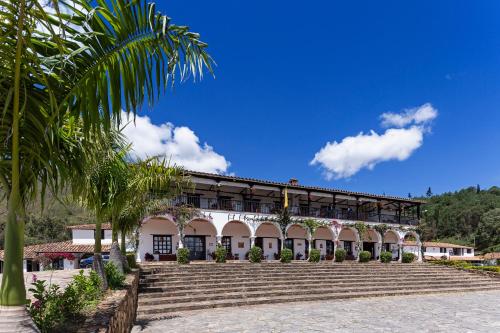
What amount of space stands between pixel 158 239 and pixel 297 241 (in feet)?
38.2

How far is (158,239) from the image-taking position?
25188 mm

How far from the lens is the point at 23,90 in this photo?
3660 millimetres

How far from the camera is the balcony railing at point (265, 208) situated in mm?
25656

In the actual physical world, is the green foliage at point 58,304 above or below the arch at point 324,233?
above

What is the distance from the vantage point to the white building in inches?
992

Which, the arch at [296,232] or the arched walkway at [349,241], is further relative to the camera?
the arched walkway at [349,241]

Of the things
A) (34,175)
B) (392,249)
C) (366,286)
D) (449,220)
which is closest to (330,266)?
(366,286)

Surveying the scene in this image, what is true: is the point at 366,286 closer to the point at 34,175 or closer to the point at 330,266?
the point at 330,266

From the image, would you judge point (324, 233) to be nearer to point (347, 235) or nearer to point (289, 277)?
point (347, 235)

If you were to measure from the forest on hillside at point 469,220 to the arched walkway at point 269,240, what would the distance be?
169 feet

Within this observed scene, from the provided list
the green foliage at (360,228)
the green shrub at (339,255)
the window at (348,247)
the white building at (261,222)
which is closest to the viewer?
the white building at (261,222)

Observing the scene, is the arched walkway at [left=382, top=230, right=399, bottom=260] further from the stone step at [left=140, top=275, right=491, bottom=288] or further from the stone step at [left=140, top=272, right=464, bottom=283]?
the stone step at [left=140, top=272, right=464, bottom=283]

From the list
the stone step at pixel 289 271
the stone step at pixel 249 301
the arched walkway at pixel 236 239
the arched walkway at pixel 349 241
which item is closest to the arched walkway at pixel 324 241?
the arched walkway at pixel 349 241

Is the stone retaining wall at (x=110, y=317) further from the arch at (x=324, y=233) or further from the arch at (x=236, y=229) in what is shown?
the arch at (x=324, y=233)
